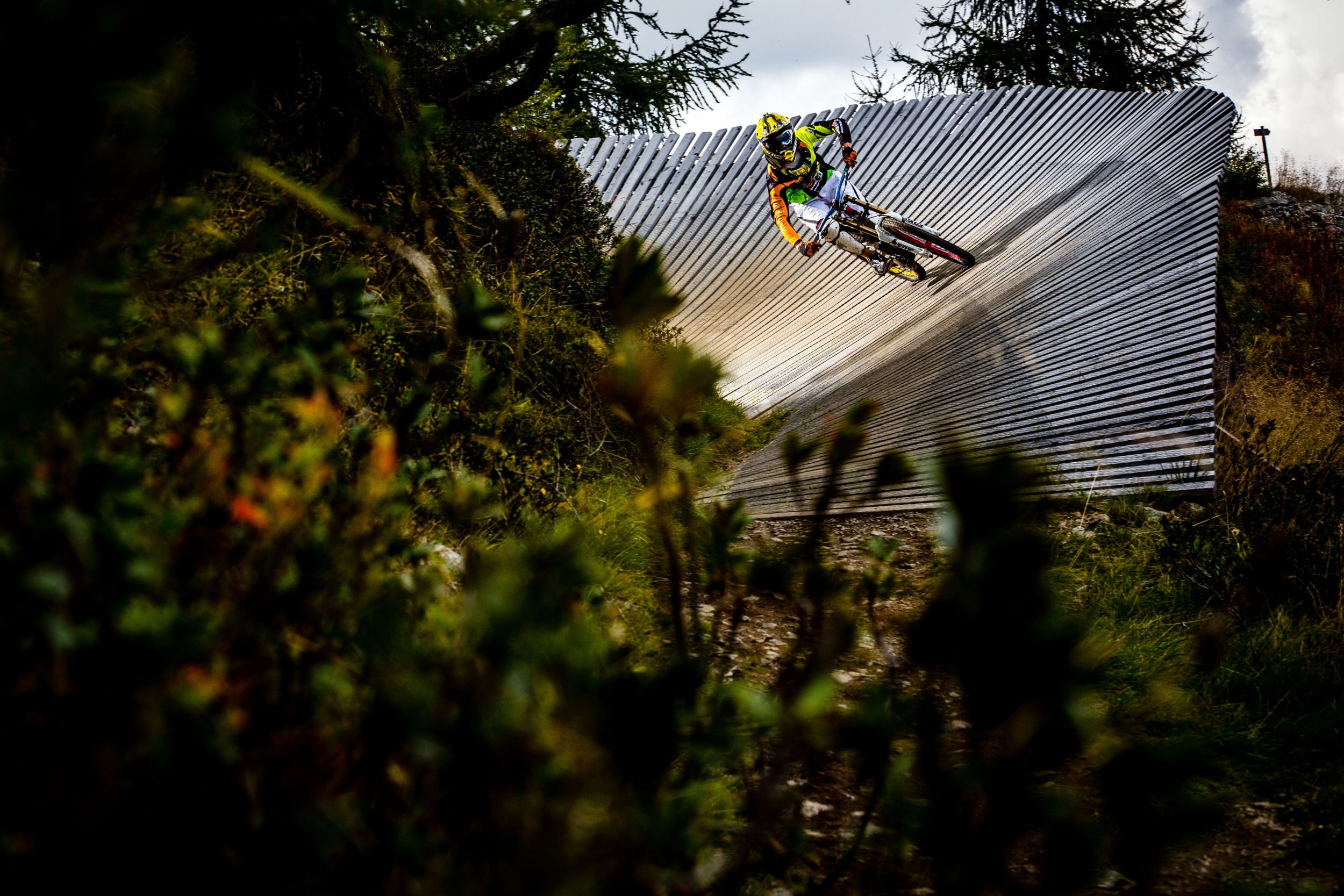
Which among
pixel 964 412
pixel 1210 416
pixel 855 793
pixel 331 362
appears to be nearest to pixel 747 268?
pixel 964 412

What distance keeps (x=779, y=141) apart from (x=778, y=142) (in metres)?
0.01

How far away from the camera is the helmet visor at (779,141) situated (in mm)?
8945

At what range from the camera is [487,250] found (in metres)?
5.18

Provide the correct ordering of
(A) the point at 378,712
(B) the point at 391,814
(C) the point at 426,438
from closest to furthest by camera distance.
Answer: (A) the point at 378,712
(B) the point at 391,814
(C) the point at 426,438

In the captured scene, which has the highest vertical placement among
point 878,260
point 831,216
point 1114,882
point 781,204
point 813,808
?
point 781,204

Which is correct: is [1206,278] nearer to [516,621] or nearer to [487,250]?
[487,250]

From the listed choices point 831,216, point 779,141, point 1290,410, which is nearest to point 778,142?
point 779,141

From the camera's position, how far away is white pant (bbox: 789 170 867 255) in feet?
27.9

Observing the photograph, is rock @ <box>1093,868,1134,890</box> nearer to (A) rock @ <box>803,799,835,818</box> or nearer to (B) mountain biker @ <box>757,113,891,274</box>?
(A) rock @ <box>803,799,835,818</box>

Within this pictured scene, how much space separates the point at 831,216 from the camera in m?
8.61

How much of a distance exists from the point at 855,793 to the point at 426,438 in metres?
1.94

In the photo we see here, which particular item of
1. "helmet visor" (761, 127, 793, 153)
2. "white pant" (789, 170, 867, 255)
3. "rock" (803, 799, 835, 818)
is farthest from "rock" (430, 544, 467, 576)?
"helmet visor" (761, 127, 793, 153)

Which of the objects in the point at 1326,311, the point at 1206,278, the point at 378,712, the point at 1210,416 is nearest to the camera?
the point at 378,712

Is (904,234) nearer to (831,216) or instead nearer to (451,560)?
(831,216)
